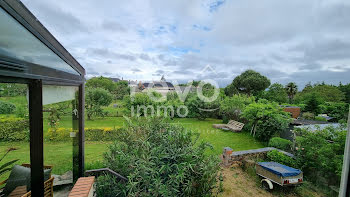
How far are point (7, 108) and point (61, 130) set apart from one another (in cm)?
140

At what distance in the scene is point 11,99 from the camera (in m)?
1.16

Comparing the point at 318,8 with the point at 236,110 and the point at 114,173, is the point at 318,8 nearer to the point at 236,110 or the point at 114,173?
the point at 114,173

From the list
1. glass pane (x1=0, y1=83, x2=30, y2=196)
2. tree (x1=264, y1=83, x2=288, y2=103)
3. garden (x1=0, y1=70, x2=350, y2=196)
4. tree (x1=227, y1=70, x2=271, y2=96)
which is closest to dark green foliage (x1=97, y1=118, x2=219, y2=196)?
garden (x1=0, y1=70, x2=350, y2=196)

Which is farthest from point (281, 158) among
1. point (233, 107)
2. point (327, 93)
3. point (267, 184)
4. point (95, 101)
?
point (95, 101)

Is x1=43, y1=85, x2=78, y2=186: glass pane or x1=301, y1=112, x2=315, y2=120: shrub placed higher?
x1=43, y1=85, x2=78, y2=186: glass pane

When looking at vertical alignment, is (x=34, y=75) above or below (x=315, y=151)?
above

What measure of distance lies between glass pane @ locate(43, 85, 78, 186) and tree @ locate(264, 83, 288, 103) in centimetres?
1745

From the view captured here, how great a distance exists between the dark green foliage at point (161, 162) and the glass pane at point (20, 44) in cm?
154

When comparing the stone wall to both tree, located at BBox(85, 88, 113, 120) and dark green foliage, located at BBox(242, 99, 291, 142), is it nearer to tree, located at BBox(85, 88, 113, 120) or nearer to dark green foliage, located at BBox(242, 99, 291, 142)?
dark green foliage, located at BBox(242, 99, 291, 142)

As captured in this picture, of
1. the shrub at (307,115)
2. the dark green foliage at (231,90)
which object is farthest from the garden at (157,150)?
the dark green foliage at (231,90)

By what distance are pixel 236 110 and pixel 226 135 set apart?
3.21 metres

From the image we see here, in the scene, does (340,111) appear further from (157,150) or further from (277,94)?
(277,94)

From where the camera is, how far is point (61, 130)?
2.41 meters

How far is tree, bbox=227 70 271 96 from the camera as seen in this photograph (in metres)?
20.8
